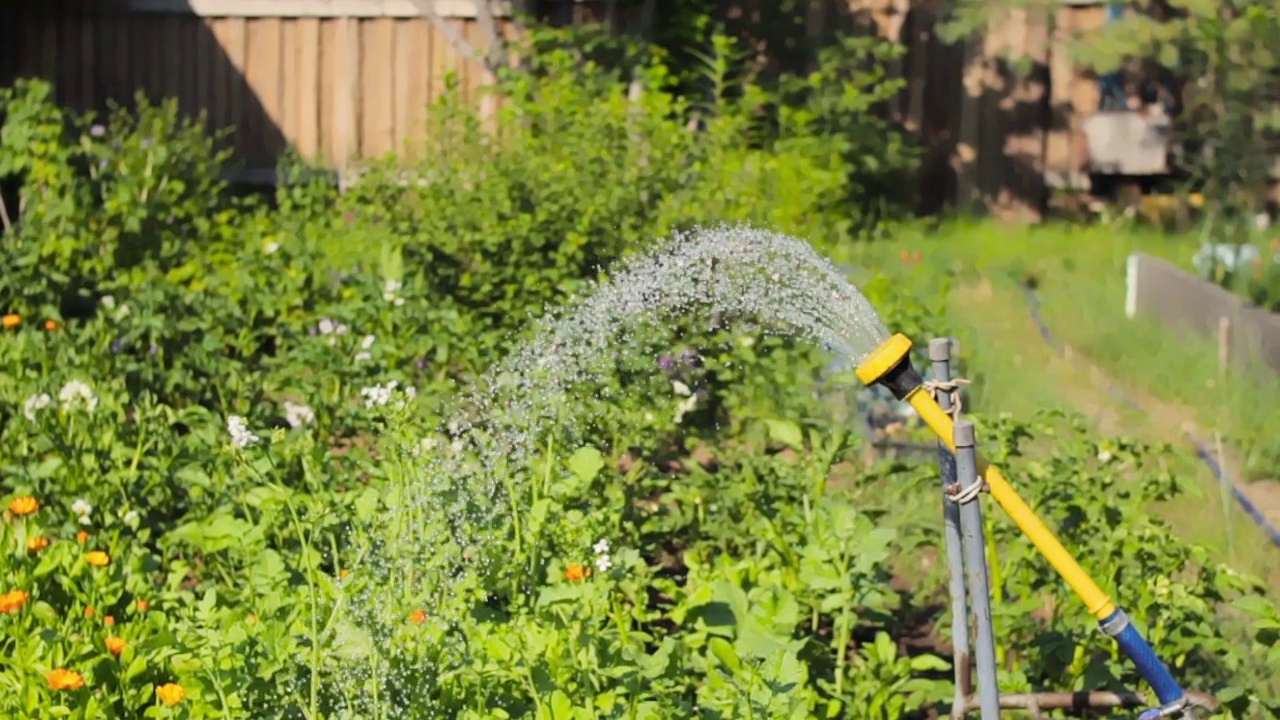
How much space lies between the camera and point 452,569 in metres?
2.71

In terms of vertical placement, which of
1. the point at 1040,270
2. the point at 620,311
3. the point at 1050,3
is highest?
the point at 1050,3

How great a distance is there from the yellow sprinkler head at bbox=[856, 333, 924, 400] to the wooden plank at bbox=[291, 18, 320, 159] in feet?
27.5

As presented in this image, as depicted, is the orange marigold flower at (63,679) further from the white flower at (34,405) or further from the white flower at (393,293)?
the white flower at (393,293)

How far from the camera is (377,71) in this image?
1025cm

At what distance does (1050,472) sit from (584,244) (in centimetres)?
241

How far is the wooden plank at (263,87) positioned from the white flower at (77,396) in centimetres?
654

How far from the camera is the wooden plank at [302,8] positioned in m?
9.95

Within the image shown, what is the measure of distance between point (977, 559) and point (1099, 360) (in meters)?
4.61

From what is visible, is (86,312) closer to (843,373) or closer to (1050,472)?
(843,373)

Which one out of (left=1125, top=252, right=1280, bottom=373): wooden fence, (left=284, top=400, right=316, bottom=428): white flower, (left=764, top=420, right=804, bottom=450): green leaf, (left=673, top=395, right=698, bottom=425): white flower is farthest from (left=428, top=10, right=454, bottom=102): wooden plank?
(left=764, top=420, right=804, bottom=450): green leaf

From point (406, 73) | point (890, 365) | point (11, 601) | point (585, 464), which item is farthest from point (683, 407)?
point (406, 73)

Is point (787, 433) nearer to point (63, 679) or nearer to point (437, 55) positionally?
point (63, 679)

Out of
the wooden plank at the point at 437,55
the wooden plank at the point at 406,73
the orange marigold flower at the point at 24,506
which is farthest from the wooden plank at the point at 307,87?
the orange marigold flower at the point at 24,506

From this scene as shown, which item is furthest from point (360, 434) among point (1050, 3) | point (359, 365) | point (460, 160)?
point (1050, 3)
